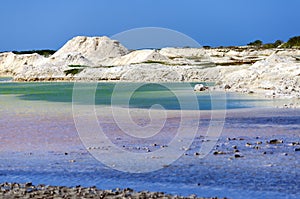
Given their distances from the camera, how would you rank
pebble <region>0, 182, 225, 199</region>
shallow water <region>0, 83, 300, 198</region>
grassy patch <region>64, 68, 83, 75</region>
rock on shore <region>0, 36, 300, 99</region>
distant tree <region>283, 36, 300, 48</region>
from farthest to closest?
distant tree <region>283, 36, 300, 48</region> < grassy patch <region>64, 68, 83, 75</region> < rock on shore <region>0, 36, 300, 99</region> < shallow water <region>0, 83, 300, 198</region> < pebble <region>0, 182, 225, 199</region>

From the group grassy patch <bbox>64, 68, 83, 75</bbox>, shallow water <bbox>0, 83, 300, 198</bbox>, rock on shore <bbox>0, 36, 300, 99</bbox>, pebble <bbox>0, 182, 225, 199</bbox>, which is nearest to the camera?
pebble <bbox>0, 182, 225, 199</bbox>

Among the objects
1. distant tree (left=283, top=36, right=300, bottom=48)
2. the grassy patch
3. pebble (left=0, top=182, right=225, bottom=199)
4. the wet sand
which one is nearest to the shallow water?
the wet sand

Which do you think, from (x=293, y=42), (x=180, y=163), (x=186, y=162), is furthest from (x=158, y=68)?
(x=293, y=42)

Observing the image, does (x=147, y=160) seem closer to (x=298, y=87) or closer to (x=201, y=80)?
(x=298, y=87)

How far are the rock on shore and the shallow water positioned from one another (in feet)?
52.8

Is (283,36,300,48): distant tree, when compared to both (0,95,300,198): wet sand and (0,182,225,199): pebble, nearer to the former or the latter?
(0,95,300,198): wet sand

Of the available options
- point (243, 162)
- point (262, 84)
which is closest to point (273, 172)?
point (243, 162)

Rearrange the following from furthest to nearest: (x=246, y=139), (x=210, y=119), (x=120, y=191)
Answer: (x=210, y=119)
(x=246, y=139)
(x=120, y=191)

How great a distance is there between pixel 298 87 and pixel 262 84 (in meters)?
5.63

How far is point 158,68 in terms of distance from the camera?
2729 inches

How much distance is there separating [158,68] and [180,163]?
5508 centimetres

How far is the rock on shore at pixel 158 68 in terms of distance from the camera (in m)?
43.6

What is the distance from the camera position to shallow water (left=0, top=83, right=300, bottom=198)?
1195 cm

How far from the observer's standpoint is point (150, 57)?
3482 inches
